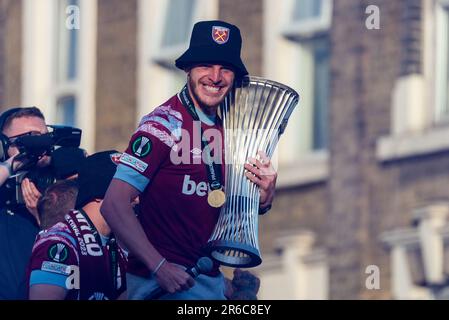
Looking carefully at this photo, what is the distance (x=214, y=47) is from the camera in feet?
28.9

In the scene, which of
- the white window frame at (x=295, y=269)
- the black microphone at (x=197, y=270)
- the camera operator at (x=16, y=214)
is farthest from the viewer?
the white window frame at (x=295, y=269)

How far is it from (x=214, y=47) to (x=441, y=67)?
31.0 ft

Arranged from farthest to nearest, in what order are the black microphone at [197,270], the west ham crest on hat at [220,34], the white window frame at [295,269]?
the white window frame at [295,269]
the west ham crest on hat at [220,34]
the black microphone at [197,270]

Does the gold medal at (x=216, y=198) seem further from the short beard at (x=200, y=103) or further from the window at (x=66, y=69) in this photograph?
the window at (x=66, y=69)

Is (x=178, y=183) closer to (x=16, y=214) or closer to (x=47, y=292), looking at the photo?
(x=47, y=292)

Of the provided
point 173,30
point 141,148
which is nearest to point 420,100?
point 173,30

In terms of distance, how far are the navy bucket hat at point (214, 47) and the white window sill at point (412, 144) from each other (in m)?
8.72

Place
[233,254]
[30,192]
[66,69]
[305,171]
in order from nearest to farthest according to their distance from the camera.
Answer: [233,254] → [30,192] → [305,171] → [66,69]

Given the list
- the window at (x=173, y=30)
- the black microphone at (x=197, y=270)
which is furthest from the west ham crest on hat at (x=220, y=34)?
the window at (x=173, y=30)

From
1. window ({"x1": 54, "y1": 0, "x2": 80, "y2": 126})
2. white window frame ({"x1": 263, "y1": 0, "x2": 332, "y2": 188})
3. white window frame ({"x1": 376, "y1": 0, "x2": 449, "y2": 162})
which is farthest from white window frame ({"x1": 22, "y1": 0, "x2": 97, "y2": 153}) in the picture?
white window frame ({"x1": 376, "y1": 0, "x2": 449, "y2": 162})

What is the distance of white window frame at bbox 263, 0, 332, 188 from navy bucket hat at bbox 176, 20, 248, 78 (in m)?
9.89

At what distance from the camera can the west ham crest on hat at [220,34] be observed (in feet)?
29.1

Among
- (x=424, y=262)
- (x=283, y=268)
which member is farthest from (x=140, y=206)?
(x=283, y=268)

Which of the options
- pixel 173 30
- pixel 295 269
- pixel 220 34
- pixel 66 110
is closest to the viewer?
pixel 220 34
